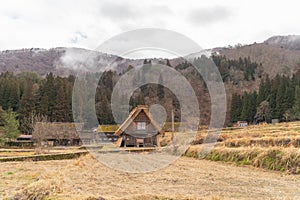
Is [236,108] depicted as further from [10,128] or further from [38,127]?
[10,128]

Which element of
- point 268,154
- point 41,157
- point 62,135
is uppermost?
point 268,154

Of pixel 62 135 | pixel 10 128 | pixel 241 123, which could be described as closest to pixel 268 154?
pixel 62 135

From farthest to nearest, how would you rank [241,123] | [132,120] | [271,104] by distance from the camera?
1. [241,123]
2. [271,104]
3. [132,120]

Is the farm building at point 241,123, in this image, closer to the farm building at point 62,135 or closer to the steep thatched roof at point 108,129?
the steep thatched roof at point 108,129

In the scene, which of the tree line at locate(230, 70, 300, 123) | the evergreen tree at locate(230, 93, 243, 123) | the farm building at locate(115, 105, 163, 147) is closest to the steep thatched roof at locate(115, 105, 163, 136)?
the farm building at locate(115, 105, 163, 147)

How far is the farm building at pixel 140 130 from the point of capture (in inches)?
1677

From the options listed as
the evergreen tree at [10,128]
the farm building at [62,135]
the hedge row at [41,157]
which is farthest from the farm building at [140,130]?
the evergreen tree at [10,128]

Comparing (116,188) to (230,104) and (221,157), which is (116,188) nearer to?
(221,157)

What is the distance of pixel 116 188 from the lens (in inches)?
331

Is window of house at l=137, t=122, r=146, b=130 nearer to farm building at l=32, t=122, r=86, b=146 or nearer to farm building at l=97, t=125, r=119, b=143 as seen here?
farm building at l=97, t=125, r=119, b=143

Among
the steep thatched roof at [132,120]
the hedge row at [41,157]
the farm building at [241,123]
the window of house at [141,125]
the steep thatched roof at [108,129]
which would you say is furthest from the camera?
the farm building at [241,123]

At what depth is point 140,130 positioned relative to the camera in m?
42.9

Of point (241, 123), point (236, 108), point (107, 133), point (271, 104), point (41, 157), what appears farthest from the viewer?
point (236, 108)

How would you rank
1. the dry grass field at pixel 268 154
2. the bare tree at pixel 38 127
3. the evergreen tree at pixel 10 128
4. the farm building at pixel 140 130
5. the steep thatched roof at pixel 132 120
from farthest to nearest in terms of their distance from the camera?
the evergreen tree at pixel 10 128 < the bare tree at pixel 38 127 < the farm building at pixel 140 130 < the steep thatched roof at pixel 132 120 < the dry grass field at pixel 268 154
